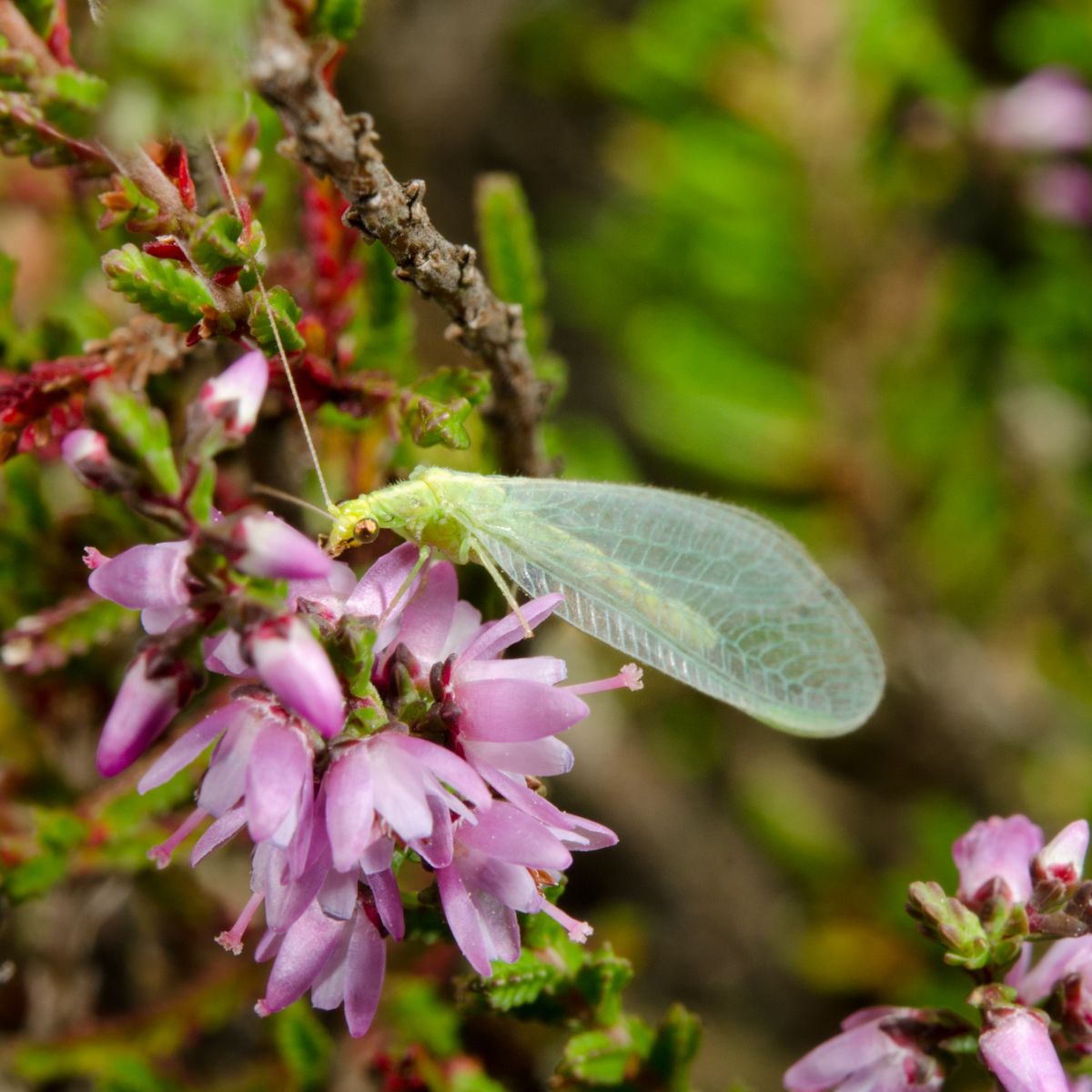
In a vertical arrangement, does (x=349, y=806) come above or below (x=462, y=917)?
above

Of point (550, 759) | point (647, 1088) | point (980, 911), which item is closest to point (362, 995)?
point (550, 759)

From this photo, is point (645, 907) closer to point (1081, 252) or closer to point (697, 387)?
point (697, 387)

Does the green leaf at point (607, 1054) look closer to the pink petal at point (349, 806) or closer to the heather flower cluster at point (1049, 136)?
the pink petal at point (349, 806)

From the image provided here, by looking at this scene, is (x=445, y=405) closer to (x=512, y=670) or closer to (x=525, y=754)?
(x=512, y=670)

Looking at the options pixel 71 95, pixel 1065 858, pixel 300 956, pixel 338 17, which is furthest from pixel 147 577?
pixel 1065 858

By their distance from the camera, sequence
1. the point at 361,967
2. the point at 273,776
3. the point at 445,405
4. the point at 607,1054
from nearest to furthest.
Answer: the point at 273,776
the point at 361,967
the point at 445,405
the point at 607,1054

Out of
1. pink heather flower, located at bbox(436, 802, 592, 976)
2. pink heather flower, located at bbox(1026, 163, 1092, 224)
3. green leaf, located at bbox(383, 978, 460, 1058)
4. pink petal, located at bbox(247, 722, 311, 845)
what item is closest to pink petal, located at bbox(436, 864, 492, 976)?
pink heather flower, located at bbox(436, 802, 592, 976)
